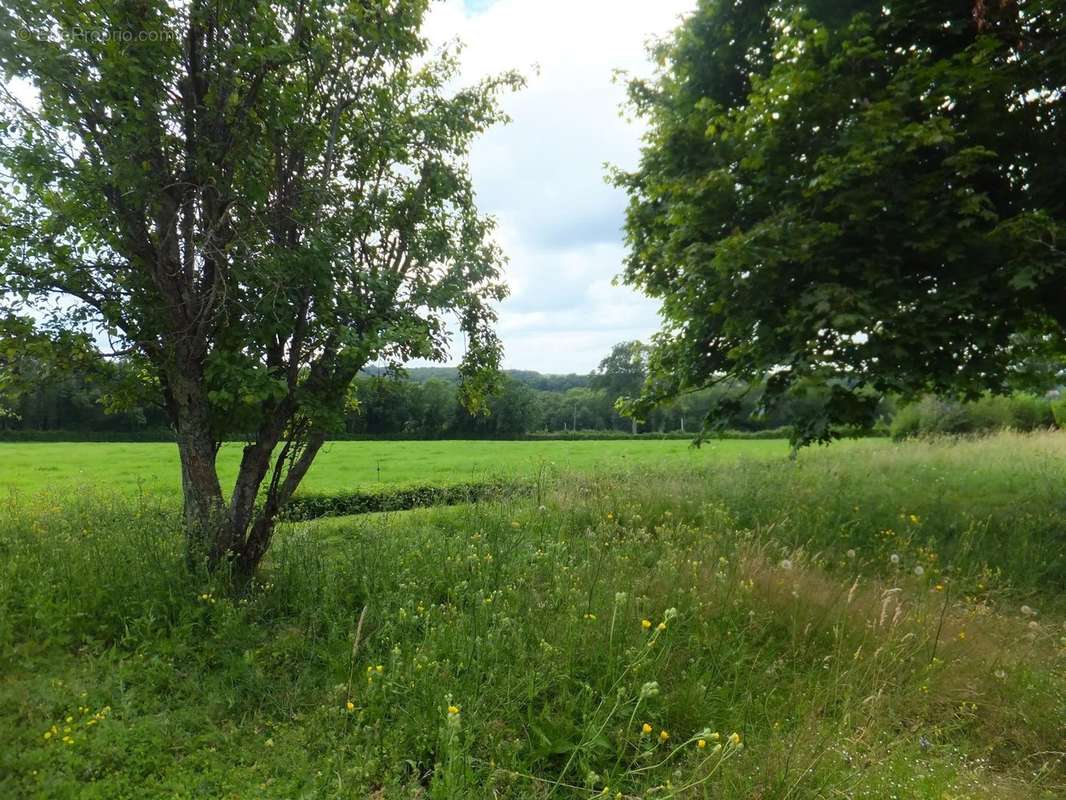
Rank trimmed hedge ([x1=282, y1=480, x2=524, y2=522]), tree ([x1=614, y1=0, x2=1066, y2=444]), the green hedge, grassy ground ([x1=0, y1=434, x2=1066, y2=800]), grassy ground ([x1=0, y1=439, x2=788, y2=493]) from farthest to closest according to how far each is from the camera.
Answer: the green hedge < grassy ground ([x1=0, y1=439, x2=788, y2=493]) < trimmed hedge ([x1=282, y1=480, x2=524, y2=522]) < tree ([x1=614, y1=0, x2=1066, y2=444]) < grassy ground ([x1=0, y1=434, x2=1066, y2=800])

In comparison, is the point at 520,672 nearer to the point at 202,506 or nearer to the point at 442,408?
the point at 202,506

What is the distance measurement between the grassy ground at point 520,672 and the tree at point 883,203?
95.9 inches

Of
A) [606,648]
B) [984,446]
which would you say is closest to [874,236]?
[606,648]

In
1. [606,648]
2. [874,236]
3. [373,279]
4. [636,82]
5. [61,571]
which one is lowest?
[606,648]

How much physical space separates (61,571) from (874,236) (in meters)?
9.18

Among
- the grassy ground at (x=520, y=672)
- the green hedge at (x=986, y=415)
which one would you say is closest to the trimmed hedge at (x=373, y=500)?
the grassy ground at (x=520, y=672)

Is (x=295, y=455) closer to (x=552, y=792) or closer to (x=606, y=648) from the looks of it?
(x=606, y=648)

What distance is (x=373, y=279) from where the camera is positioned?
5051 mm

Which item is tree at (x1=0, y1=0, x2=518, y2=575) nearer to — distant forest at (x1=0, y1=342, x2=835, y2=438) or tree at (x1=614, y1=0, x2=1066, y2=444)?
distant forest at (x1=0, y1=342, x2=835, y2=438)

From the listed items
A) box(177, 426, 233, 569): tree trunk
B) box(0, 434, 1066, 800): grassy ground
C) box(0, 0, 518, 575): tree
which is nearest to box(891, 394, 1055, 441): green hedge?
box(0, 434, 1066, 800): grassy ground

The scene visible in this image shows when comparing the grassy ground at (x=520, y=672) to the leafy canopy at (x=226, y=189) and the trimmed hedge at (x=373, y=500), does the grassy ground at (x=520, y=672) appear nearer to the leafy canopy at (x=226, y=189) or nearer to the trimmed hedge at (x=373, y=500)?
the leafy canopy at (x=226, y=189)

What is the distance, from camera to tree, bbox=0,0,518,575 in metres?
4.32

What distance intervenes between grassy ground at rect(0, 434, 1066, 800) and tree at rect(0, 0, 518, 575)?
42.9 inches

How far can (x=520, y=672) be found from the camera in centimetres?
350
